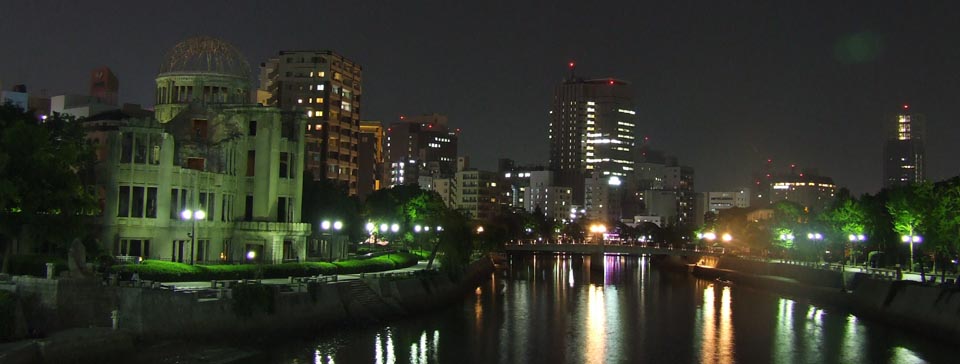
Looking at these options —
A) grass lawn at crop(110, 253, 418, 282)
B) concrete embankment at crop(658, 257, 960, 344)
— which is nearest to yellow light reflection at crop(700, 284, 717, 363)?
concrete embankment at crop(658, 257, 960, 344)

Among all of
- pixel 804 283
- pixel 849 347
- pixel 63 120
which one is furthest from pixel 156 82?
pixel 804 283

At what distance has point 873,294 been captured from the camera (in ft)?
243

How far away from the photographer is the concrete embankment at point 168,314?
1646 inches

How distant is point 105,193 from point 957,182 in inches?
2897

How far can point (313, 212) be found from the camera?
94500mm

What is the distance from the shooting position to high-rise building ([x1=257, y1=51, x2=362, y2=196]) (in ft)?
567

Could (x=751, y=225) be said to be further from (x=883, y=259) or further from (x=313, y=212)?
(x=313, y=212)

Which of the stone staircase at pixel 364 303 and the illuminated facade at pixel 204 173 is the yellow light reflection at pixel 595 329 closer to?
the stone staircase at pixel 364 303

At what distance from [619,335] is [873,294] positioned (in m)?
24.8

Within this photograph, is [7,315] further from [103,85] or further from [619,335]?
[103,85]

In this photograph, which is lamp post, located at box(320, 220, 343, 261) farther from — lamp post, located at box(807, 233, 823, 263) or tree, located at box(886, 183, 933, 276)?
lamp post, located at box(807, 233, 823, 263)

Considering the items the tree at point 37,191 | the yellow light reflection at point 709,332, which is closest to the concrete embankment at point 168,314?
the tree at point 37,191

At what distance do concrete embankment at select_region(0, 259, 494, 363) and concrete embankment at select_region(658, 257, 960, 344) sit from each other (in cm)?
3780

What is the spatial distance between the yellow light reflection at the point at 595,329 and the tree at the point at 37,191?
102 feet
